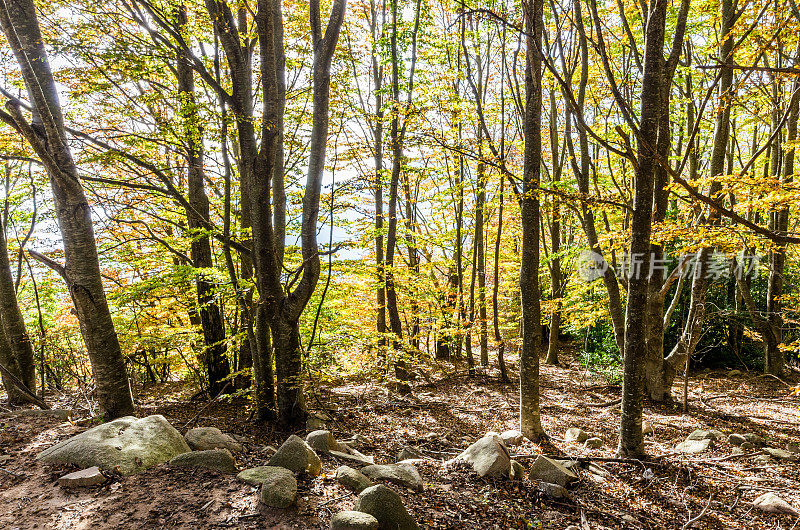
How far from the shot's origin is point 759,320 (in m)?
9.30

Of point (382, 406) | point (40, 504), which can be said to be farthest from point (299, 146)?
point (40, 504)

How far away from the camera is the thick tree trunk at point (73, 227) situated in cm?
420

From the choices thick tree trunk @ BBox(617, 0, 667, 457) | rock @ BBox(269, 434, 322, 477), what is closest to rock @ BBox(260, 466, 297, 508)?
rock @ BBox(269, 434, 322, 477)

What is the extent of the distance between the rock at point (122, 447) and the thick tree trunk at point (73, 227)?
0.96 metres

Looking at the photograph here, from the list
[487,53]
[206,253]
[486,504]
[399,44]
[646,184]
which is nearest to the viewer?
[486,504]

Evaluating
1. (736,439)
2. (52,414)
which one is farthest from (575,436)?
(52,414)

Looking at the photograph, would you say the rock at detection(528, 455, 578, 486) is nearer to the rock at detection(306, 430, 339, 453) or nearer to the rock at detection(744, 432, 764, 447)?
the rock at detection(306, 430, 339, 453)

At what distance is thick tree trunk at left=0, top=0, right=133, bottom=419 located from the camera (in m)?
4.20

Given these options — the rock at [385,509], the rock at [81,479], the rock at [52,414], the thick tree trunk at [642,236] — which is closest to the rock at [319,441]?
the rock at [385,509]

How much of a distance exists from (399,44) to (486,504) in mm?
8660

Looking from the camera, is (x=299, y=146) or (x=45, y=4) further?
(x=299, y=146)

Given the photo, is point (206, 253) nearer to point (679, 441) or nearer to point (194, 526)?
point (194, 526)

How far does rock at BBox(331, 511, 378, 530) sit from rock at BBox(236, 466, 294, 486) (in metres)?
0.64

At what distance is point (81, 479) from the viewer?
2953 millimetres
